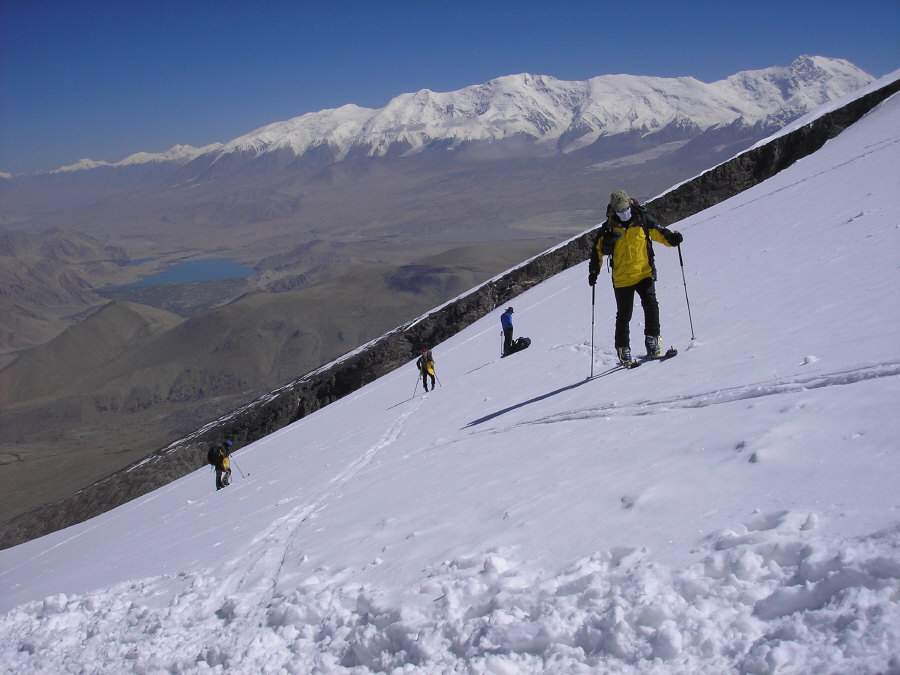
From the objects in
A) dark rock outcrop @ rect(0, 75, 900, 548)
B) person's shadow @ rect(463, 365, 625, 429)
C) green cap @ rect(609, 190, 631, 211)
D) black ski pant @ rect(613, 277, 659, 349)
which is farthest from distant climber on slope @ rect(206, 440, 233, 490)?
dark rock outcrop @ rect(0, 75, 900, 548)

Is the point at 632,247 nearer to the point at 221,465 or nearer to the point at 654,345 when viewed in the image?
the point at 654,345

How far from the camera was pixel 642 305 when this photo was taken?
6969mm

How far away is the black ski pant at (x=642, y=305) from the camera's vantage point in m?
6.93

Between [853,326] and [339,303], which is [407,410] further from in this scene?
[339,303]

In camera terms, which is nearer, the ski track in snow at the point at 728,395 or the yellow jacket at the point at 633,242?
the ski track in snow at the point at 728,395

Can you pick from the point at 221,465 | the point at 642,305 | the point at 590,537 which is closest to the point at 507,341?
the point at 221,465

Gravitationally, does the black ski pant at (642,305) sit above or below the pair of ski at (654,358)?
above

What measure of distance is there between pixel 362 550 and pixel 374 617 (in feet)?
3.49

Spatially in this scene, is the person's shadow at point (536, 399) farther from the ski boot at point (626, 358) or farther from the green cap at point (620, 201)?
the green cap at point (620, 201)

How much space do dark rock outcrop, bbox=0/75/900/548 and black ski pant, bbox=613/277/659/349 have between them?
20.2 m

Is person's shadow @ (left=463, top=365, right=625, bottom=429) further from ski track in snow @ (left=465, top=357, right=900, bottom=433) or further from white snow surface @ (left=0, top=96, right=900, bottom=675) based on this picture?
ski track in snow @ (left=465, top=357, right=900, bottom=433)

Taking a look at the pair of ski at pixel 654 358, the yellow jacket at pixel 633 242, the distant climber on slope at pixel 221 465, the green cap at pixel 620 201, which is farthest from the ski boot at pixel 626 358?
the distant climber on slope at pixel 221 465

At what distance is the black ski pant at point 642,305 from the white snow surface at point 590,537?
0.52m

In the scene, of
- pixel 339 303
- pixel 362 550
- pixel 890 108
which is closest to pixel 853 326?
pixel 362 550
